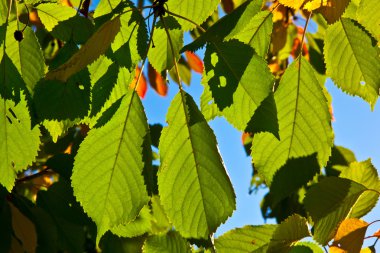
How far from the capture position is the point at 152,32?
99 cm

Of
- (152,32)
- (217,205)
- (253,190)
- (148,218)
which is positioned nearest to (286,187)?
(217,205)

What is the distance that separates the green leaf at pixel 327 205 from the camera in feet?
3.37

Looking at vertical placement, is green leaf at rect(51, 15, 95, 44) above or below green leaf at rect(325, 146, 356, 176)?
below

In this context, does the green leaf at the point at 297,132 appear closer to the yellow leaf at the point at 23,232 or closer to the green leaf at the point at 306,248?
→ the green leaf at the point at 306,248

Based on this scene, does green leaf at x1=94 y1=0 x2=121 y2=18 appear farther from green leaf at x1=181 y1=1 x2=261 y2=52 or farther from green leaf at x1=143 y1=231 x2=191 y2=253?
green leaf at x1=143 y1=231 x2=191 y2=253

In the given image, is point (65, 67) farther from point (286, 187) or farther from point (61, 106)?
point (286, 187)

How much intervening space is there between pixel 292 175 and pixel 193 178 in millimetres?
178

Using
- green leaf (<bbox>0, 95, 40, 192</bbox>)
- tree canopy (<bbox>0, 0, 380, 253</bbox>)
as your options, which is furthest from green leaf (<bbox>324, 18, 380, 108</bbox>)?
green leaf (<bbox>0, 95, 40, 192</bbox>)

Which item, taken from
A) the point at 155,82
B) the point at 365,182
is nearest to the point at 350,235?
the point at 365,182

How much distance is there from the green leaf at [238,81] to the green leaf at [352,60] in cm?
20

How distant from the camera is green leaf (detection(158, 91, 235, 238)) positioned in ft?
2.85

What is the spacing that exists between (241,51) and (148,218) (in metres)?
0.77

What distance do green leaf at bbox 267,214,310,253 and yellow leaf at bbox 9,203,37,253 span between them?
2.18 ft

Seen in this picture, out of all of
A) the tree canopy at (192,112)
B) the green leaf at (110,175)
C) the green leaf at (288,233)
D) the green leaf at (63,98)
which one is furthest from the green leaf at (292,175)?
the green leaf at (63,98)
